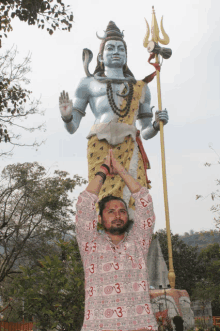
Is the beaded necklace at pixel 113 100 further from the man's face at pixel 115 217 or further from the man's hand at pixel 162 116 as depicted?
the man's face at pixel 115 217

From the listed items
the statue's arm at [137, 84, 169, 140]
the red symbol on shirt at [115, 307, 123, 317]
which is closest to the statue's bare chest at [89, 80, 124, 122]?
the statue's arm at [137, 84, 169, 140]

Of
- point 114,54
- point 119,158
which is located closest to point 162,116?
point 119,158

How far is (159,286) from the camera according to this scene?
5305 mm

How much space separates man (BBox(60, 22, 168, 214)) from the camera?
17.9ft

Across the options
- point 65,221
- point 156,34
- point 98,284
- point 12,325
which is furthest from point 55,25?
point 65,221

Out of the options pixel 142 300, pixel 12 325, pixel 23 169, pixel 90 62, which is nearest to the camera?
pixel 142 300

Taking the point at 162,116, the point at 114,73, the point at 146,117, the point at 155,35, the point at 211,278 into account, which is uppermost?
the point at 155,35

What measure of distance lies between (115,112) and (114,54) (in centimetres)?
92

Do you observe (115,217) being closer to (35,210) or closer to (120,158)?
(120,158)

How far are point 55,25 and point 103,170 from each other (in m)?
2.76

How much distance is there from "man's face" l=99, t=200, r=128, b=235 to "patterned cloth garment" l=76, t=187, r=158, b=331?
8 cm

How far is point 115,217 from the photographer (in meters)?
3.89

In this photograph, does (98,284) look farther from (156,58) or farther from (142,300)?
(156,58)

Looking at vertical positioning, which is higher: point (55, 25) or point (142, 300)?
point (55, 25)
